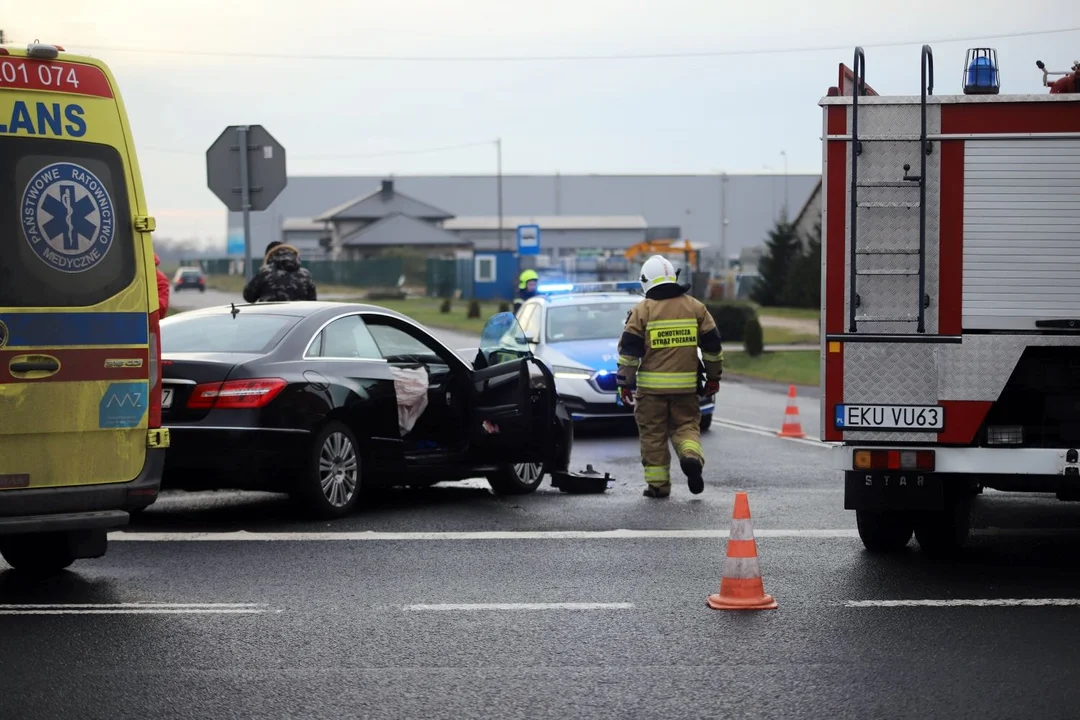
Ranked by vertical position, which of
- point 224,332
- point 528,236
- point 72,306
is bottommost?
point 224,332

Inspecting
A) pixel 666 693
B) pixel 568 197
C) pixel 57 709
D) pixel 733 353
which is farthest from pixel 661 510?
pixel 568 197

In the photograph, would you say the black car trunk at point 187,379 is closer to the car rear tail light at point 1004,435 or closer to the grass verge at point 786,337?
the car rear tail light at point 1004,435

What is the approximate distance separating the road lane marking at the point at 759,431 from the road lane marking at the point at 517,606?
828cm

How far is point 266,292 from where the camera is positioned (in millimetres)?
14727

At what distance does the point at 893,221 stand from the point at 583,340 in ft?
30.9

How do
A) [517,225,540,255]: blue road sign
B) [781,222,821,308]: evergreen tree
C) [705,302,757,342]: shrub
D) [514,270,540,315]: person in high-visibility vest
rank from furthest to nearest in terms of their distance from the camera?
[781,222,821,308]: evergreen tree < [517,225,540,255]: blue road sign < [705,302,757,342]: shrub < [514,270,540,315]: person in high-visibility vest

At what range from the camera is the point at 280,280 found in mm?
14727

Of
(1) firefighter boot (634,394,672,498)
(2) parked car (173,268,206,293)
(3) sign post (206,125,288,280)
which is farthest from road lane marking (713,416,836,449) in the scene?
(2) parked car (173,268,206,293)

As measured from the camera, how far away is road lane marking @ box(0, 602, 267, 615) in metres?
7.61

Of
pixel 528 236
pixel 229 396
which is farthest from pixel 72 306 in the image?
pixel 528 236

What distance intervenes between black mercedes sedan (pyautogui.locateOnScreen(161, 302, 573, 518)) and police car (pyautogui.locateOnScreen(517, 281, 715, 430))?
4337 mm

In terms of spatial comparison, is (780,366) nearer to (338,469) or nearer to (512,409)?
(512,409)

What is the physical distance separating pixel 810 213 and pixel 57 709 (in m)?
58.5

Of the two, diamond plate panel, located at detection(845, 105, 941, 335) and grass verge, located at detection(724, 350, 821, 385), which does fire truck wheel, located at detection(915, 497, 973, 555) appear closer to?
diamond plate panel, located at detection(845, 105, 941, 335)
